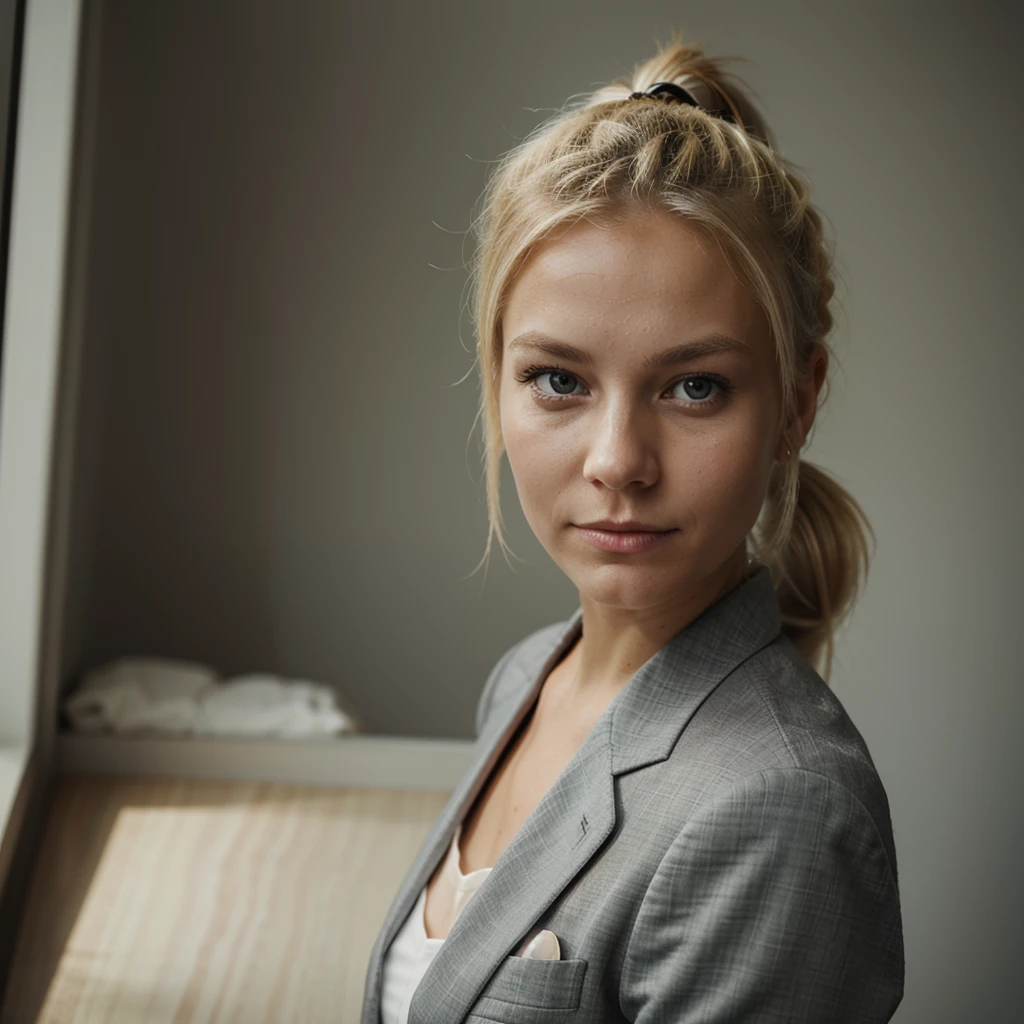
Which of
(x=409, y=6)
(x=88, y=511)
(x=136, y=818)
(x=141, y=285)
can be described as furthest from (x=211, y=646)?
(x=409, y=6)

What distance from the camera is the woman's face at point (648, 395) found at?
784 mm

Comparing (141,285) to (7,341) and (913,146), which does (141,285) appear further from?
(913,146)

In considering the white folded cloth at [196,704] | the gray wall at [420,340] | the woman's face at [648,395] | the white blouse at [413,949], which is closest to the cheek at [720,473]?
the woman's face at [648,395]

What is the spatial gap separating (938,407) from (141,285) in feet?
5.84

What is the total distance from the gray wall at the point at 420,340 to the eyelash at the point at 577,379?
1.72 m

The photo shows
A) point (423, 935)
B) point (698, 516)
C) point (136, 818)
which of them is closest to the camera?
point (698, 516)

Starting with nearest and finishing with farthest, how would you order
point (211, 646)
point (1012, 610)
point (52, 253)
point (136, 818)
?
point (52, 253) → point (136, 818) → point (1012, 610) → point (211, 646)

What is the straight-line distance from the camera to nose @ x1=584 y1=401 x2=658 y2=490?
2.57ft

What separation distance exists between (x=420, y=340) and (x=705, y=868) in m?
2.11


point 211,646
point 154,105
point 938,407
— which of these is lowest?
point 211,646

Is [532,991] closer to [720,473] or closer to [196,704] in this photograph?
[720,473]

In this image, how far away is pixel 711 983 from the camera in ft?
2.26

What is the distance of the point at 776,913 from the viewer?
2.22 feet

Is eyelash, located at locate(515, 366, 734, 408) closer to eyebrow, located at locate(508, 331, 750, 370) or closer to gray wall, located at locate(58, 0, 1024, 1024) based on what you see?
eyebrow, located at locate(508, 331, 750, 370)
